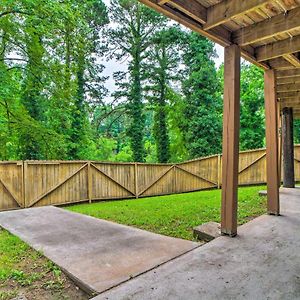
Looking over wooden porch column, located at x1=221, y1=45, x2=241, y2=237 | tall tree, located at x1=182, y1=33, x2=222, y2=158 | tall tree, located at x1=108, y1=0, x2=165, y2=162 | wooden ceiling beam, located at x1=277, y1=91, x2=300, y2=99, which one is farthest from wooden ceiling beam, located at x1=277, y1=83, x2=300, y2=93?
tall tree, located at x1=108, y1=0, x2=165, y2=162

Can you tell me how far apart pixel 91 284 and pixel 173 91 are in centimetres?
1602

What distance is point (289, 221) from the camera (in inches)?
167

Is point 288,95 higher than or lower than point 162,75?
lower

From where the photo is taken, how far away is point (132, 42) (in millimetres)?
17219

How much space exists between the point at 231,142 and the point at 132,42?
50.9 feet

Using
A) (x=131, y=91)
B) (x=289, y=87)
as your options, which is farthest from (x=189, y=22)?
(x=131, y=91)

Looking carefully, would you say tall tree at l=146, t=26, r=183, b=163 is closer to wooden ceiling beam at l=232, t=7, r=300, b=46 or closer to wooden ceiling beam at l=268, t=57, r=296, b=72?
wooden ceiling beam at l=268, t=57, r=296, b=72

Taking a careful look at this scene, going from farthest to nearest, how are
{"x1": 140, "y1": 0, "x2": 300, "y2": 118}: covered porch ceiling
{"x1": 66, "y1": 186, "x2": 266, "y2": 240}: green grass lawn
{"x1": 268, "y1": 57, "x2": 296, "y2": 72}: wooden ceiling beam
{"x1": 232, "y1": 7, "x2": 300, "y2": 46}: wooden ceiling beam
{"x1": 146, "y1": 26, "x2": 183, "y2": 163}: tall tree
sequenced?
{"x1": 146, "y1": 26, "x2": 183, "y2": 163}: tall tree < {"x1": 268, "y1": 57, "x2": 296, "y2": 72}: wooden ceiling beam < {"x1": 66, "y1": 186, "x2": 266, "y2": 240}: green grass lawn < {"x1": 232, "y1": 7, "x2": 300, "y2": 46}: wooden ceiling beam < {"x1": 140, "y1": 0, "x2": 300, "y2": 118}: covered porch ceiling

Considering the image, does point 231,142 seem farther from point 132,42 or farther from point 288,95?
point 132,42

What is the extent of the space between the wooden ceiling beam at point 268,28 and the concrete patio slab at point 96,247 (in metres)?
2.73

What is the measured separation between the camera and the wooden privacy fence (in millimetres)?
7195

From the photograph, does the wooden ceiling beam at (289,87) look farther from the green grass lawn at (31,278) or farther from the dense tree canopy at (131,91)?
the dense tree canopy at (131,91)

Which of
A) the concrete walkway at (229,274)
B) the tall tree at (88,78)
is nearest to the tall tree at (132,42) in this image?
the tall tree at (88,78)

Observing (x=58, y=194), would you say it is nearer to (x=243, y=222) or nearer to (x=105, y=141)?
(x=243, y=222)
